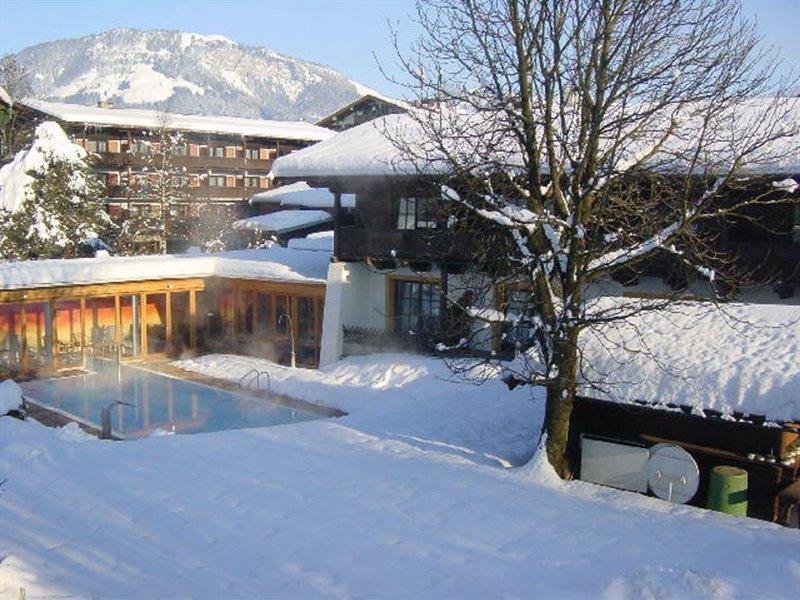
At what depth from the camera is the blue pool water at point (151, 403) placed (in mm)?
16562

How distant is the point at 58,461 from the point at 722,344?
9.99 metres

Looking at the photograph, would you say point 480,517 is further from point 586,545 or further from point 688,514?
point 688,514

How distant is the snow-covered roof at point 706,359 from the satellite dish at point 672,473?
0.80m

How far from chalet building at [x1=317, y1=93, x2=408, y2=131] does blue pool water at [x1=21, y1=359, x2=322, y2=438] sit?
2652 centimetres

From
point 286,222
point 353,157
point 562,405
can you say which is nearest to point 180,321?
point 353,157

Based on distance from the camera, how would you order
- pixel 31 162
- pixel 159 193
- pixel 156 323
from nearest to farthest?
pixel 156 323 → pixel 31 162 → pixel 159 193

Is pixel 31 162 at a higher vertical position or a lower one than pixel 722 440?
higher

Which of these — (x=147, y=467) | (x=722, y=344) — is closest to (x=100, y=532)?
(x=147, y=467)

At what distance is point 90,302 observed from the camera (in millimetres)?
23344

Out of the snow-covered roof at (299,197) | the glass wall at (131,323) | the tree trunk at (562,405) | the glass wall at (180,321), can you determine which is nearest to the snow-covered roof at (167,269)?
the glass wall at (180,321)

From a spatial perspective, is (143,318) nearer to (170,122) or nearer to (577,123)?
(577,123)

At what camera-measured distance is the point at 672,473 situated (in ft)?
36.4

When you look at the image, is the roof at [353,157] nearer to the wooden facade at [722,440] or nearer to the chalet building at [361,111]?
the wooden facade at [722,440]

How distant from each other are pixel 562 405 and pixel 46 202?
73.5 ft
